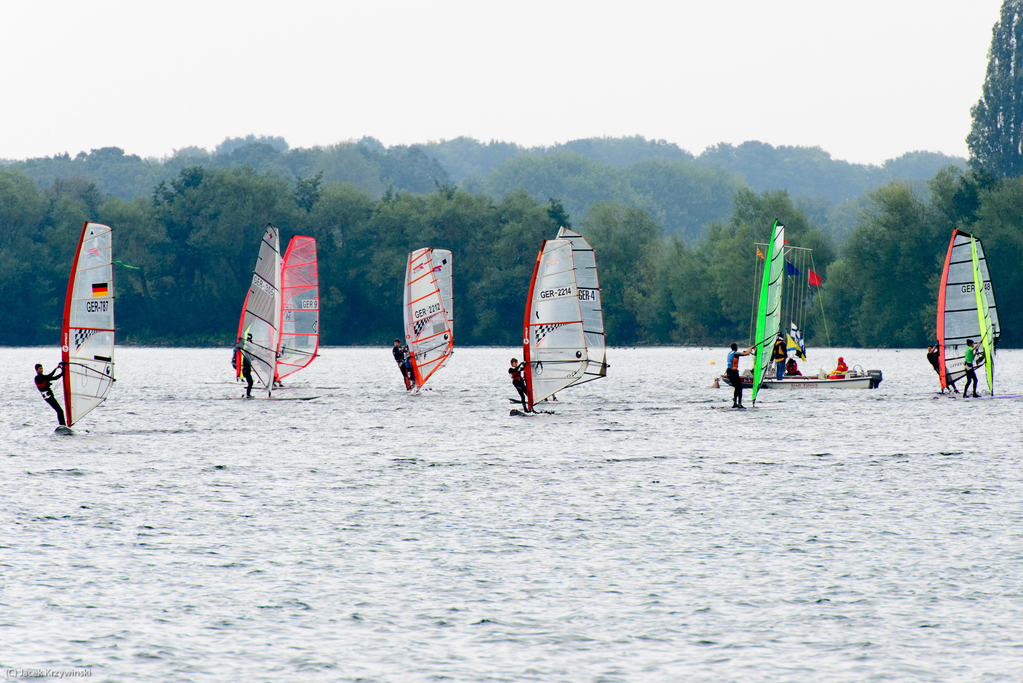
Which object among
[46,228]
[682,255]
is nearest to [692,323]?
[682,255]

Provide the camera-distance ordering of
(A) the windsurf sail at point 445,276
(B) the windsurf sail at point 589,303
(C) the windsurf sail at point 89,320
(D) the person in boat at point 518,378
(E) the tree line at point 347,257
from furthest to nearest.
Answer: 1. (E) the tree line at point 347,257
2. (A) the windsurf sail at point 445,276
3. (B) the windsurf sail at point 589,303
4. (D) the person in boat at point 518,378
5. (C) the windsurf sail at point 89,320

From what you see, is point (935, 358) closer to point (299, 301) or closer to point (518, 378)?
point (518, 378)

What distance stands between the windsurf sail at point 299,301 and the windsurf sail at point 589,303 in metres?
13.2

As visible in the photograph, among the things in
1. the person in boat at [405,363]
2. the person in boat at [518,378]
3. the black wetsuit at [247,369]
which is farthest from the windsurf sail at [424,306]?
the person in boat at [518,378]

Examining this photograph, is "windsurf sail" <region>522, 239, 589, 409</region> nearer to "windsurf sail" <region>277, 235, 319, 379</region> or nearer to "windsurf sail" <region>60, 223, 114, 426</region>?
"windsurf sail" <region>60, 223, 114, 426</region>

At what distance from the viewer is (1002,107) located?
9275 centimetres

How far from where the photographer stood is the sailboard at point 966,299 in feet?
122

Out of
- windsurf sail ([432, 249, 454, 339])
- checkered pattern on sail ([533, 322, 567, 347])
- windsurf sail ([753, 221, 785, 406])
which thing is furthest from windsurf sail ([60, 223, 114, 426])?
windsurf sail ([753, 221, 785, 406])

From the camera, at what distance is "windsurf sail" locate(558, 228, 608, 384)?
33781 millimetres

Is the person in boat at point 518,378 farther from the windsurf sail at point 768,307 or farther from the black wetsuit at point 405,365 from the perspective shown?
the black wetsuit at point 405,365

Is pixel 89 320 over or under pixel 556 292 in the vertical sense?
under

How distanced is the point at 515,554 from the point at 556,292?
19.1 m

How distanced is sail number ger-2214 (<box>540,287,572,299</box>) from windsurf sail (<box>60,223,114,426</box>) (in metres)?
11.6

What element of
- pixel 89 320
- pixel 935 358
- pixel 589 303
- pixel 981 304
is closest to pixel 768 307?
pixel 589 303
